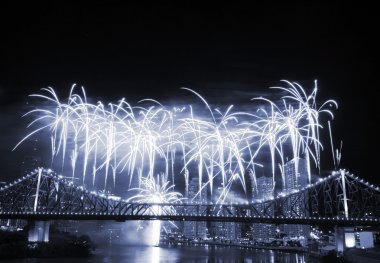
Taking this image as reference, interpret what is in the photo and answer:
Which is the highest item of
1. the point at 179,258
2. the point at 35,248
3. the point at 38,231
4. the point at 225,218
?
the point at 225,218

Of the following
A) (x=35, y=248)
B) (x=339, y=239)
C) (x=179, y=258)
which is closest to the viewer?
(x=339, y=239)

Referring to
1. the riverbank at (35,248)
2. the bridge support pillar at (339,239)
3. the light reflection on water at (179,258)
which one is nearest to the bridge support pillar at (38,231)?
the riverbank at (35,248)

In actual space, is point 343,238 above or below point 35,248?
above

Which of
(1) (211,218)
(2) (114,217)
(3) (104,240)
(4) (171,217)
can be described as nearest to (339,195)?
(1) (211,218)

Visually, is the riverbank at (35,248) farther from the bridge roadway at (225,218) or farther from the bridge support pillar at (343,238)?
the bridge support pillar at (343,238)

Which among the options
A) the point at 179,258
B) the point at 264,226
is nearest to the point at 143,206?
the point at 179,258

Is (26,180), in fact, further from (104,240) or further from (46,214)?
(104,240)

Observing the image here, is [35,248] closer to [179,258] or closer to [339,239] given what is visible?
[179,258]
